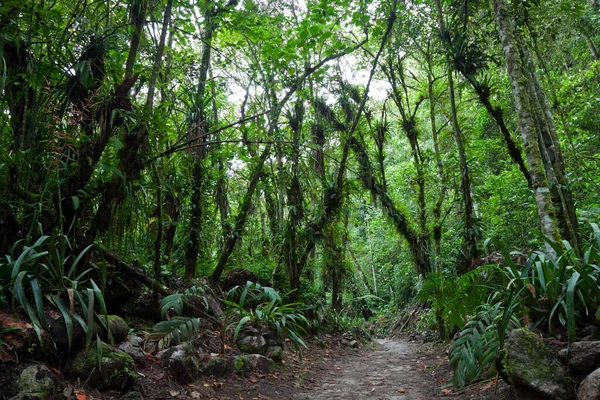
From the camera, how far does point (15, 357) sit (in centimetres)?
246

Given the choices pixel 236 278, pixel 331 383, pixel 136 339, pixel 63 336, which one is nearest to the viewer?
pixel 63 336

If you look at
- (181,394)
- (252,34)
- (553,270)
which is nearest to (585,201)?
(553,270)

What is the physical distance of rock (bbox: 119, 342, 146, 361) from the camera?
3.45 meters

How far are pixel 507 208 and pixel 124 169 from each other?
33.5ft

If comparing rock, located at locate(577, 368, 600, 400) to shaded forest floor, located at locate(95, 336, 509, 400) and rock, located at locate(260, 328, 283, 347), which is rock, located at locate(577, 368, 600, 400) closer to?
shaded forest floor, located at locate(95, 336, 509, 400)

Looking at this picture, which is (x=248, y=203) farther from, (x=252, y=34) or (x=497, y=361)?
(x=497, y=361)

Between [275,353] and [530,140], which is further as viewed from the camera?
[275,353]

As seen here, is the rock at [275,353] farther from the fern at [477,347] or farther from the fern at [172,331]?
the fern at [477,347]

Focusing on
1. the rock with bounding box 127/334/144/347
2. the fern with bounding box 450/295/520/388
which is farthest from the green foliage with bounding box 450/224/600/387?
the rock with bounding box 127/334/144/347

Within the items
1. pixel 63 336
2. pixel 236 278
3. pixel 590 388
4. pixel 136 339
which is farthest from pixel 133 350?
pixel 236 278

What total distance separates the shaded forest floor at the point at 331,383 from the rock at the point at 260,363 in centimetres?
9

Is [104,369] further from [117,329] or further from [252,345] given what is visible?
[252,345]

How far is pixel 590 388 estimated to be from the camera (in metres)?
2.32

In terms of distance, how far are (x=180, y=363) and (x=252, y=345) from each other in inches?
64.9
